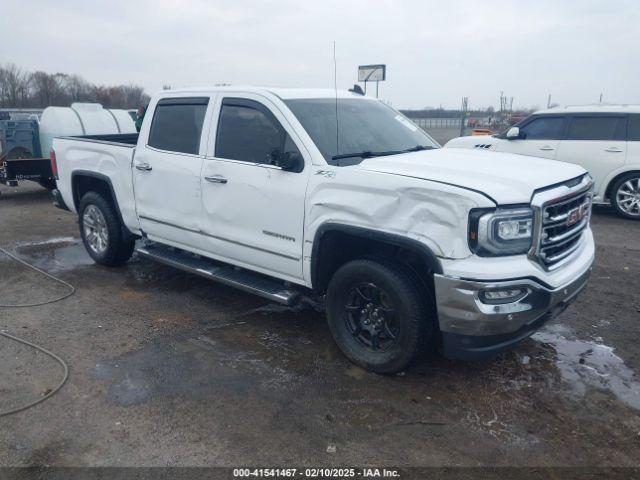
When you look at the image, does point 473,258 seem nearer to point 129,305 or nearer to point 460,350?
point 460,350

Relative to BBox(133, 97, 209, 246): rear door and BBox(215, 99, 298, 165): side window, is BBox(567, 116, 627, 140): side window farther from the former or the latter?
BBox(133, 97, 209, 246): rear door

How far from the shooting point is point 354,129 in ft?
14.9

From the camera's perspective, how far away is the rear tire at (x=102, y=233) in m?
6.18

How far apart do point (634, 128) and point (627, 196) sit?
45.6 inches

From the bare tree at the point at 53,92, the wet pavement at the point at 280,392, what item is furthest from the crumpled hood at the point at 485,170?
the bare tree at the point at 53,92

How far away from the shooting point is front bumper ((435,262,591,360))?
10.7 feet

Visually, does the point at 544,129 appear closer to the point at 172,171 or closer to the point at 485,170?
the point at 485,170

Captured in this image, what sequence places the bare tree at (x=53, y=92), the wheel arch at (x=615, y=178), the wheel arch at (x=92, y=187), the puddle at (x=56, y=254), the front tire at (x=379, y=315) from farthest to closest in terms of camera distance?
the bare tree at (x=53, y=92), the wheel arch at (x=615, y=178), the puddle at (x=56, y=254), the wheel arch at (x=92, y=187), the front tire at (x=379, y=315)

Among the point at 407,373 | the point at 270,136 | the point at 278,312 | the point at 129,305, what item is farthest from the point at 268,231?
the point at 129,305

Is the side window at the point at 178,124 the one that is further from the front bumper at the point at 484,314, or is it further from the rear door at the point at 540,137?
the rear door at the point at 540,137

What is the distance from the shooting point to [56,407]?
355cm

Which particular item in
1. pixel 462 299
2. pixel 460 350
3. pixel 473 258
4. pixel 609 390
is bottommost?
pixel 609 390

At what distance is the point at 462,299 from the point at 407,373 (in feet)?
3.18

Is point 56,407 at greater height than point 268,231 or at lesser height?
lesser
